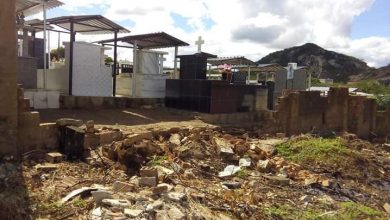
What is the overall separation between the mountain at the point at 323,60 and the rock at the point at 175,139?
139ft

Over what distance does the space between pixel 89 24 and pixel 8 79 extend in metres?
6.89

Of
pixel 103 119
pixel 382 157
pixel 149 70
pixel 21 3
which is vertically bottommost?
pixel 382 157

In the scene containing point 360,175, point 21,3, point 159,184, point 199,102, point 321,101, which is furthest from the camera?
point 321,101

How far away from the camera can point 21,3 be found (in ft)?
41.0

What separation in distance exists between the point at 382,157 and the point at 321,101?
2807 mm

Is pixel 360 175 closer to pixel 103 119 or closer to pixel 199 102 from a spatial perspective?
pixel 199 102

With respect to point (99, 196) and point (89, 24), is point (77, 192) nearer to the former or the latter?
point (99, 196)

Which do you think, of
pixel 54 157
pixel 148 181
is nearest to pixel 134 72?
pixel 54 157

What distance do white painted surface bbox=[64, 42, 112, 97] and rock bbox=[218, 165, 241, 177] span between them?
6.18 meters

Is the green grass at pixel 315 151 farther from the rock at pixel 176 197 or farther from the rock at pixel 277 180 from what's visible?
the rock at pixel 176 197

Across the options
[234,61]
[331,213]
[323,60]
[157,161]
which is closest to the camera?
[331,213]

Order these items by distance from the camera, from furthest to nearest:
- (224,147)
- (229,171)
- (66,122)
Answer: (224,147) < (229,171) < (66,122)

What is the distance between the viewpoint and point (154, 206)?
5941 mm

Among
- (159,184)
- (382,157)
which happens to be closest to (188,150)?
(159,184)
